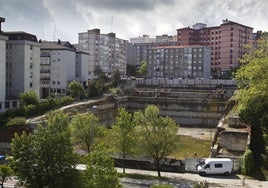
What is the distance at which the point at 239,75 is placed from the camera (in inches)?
1861

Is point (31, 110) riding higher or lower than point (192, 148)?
higher

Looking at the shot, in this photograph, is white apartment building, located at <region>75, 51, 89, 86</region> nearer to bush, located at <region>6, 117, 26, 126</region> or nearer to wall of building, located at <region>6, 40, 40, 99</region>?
wall of building, located at <region>6, 40, 40, 99</region>

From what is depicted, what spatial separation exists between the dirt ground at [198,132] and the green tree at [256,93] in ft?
86.8

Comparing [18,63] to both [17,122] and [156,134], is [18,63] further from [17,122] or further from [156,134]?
[156,134]

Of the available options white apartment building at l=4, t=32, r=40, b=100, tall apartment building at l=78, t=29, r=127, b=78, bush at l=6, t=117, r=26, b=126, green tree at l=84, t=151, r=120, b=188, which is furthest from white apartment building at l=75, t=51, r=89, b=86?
green tree at l=84, t=151, r=120, b=188

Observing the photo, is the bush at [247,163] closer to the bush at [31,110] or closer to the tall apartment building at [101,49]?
the bush at [31,110]

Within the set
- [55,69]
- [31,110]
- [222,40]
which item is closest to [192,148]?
[31,110]

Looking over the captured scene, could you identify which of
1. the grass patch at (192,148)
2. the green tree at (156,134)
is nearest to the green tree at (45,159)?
the green tree at (156,134)

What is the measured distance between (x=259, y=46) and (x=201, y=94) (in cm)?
5626

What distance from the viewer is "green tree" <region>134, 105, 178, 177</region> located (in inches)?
1590

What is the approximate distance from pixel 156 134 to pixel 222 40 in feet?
413

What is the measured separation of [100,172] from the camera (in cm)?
2623

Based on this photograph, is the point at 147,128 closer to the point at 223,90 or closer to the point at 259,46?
the point at 259,46

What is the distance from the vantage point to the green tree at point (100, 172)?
25812 mm
